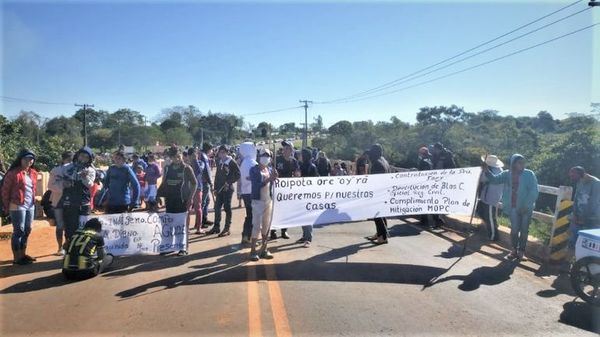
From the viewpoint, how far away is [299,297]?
5793 millimetres

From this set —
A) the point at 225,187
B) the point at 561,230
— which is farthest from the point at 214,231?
the point at 561,230

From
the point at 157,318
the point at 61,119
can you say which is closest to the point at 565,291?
the point at 157,318

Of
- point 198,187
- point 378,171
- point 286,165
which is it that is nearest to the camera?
point 378,171

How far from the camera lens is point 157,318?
5.09 m

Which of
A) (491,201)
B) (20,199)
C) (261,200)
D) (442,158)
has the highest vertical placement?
(442,158)

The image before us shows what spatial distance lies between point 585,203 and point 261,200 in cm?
536

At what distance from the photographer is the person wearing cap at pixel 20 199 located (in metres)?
7.30

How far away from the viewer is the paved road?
16.1 ft

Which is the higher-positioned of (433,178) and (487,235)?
(433,178)

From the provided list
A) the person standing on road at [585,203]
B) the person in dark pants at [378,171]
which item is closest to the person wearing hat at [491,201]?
the person standing on road at [585,203]

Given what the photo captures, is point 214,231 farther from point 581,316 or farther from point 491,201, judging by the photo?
point 581,316

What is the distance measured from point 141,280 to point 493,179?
635 centimetres

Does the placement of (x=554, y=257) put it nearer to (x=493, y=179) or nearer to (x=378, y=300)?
(x=493, y=179)

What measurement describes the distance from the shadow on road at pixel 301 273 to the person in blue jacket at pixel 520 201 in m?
1.76
